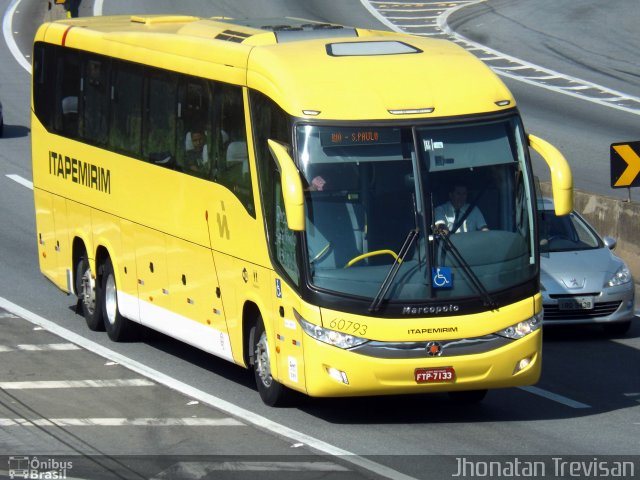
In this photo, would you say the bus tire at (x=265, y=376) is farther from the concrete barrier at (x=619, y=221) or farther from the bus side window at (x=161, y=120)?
the concrete barrier at (x=619, y=221)

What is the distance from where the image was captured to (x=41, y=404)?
14.2m

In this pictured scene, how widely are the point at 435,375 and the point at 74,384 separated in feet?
14.2

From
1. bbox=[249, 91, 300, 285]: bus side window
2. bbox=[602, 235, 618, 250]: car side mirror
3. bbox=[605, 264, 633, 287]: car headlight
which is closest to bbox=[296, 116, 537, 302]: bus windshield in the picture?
bbox=[249, 91, 300, 285]: bus side window

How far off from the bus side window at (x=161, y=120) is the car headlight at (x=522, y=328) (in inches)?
176

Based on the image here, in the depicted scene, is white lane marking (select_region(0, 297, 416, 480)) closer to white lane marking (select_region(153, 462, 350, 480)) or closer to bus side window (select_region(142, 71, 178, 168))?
white lane marking (select_region(153, 462, 350, 480))

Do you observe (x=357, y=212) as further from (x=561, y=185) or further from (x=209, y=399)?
(x=209, y=399)

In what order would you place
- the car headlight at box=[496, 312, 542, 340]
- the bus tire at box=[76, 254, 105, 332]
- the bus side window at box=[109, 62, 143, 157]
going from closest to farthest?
the car headlight at box=[496, 312, 542, 340], the bus side window at box=[109, 62, 143, 157], the bus tire at box=[76, 254, 105, 332]

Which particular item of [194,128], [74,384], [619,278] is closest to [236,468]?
[74,384]

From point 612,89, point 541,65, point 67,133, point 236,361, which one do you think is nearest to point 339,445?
point 236,361

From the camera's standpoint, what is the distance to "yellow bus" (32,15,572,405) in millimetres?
12664

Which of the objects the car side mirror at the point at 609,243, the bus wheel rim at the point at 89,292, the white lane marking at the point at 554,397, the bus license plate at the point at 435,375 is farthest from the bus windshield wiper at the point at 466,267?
the bus wheel rim at the point at 89,292

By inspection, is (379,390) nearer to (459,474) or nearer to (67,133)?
(459,474)

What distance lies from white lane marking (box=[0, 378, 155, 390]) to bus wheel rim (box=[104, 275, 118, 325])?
241cm

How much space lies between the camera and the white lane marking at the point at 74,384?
1505cm
